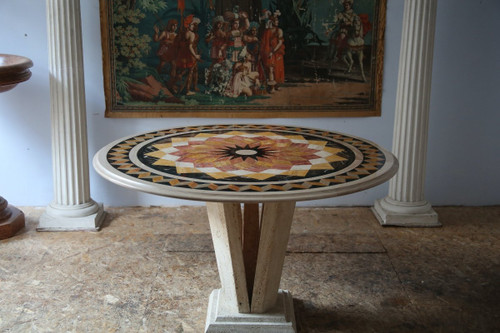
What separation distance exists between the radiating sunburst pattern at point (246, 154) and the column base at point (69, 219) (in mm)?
1598

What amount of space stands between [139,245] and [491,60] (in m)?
3.21

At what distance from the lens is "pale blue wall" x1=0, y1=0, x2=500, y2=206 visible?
5516 millimetres

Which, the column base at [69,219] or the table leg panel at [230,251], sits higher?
Answer: the table leg panel at [230,251]

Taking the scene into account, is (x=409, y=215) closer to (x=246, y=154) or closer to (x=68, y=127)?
(x=246, y=154)

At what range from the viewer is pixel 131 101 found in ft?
18.5

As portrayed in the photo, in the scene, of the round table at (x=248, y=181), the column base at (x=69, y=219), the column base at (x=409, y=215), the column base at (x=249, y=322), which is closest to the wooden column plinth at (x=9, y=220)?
the column base at (x=69, y=219)

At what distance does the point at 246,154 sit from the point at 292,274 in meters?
1.25

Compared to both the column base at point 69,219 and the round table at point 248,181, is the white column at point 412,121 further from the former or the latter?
the column base at point 69,219

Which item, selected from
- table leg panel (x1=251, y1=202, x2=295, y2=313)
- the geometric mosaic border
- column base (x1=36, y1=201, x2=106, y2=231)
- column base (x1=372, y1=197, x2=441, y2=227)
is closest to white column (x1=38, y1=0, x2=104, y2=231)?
column base (x1=36, y1=201, x2=106, y2=231)

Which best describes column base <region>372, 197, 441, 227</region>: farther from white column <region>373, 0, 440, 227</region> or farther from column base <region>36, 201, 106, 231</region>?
column base <region>36, 201, 106, 231</region>

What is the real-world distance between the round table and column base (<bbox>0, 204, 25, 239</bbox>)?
5.54ft

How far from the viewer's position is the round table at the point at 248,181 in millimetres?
3125

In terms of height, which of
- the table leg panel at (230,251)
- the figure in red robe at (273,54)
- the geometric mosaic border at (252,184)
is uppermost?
the figure in red robe at (273,54)

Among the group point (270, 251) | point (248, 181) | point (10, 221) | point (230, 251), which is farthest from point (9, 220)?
point (248, 181)
